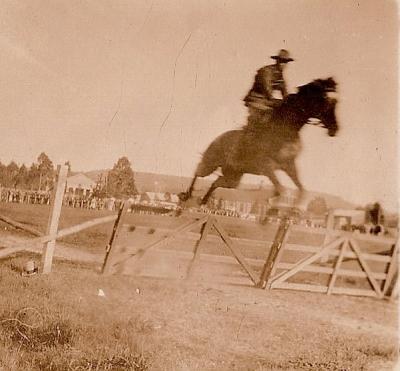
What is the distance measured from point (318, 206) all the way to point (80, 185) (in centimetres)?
226

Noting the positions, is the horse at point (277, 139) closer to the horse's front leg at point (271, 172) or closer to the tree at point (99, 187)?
the horse's front leg at point (271, 172)

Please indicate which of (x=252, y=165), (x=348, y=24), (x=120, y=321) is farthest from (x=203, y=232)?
(x=348, y=24)

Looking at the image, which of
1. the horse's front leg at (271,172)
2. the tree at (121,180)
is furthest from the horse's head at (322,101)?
the tree at (121,180)

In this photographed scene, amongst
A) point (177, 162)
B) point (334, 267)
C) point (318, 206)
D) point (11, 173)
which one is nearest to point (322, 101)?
point (318, 206)

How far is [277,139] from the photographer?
11.6ft

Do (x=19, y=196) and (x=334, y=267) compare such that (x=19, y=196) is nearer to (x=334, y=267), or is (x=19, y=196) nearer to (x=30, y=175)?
(x=30, y=175)

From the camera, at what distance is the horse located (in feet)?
11.3

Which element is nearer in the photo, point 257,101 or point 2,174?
point 2,174

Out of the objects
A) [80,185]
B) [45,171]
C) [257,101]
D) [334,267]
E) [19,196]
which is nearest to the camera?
[19,196]

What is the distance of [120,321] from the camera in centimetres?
291

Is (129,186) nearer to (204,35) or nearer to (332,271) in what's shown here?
(204,35)

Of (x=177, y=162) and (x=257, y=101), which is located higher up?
(x=257, y=101)

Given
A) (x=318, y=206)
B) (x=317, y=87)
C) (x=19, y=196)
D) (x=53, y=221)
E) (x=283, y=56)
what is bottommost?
(x=53, y=221)

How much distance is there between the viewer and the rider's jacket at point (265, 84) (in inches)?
130
